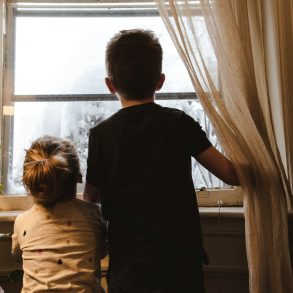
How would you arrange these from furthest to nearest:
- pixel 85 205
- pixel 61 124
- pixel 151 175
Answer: pixel 61 124 → pixel 85 205 → pixel 151 175

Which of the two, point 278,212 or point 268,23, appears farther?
point 268,23

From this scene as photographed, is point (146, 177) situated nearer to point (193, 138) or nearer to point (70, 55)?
point (193, 138)

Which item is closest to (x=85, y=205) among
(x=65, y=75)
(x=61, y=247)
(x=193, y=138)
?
(x=61, y=247)

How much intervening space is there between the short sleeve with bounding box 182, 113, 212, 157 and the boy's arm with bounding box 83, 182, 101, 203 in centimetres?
33

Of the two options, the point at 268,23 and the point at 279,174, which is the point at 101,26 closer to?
the point at 268,23

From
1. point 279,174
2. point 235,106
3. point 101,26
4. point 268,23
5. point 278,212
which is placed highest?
point 101,26

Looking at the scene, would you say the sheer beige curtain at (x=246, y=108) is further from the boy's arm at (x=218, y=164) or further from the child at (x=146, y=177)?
the child at (x=146, y=177)

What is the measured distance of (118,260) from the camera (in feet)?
3.66

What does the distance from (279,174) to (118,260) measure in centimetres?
61

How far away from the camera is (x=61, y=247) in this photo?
1132 millimetres

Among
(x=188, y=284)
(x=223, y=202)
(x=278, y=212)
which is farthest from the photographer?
→ (x=223, y=202)

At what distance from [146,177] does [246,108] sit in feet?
1.47

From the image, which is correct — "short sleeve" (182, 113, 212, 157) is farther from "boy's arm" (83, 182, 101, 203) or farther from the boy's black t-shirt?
"boy's arm" (83, 182, 101, 203)

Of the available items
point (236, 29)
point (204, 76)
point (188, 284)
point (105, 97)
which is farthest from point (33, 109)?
point (188, 284)
